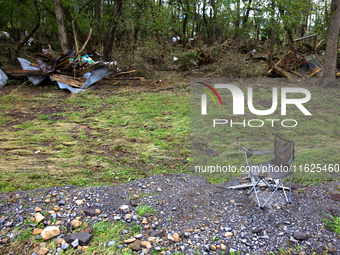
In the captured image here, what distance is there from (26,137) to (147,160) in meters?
2.64

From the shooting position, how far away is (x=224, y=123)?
21.4ft

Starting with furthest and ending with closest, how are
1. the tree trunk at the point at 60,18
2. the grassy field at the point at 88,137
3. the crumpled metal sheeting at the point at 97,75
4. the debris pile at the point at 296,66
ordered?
the tree trunk at the point at 60,18 < the debris pile at the point at 296,66 < the crumpled metal sheeting at the point at 97,75 < the grassy field at the point at 88,137

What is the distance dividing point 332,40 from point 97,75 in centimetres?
823

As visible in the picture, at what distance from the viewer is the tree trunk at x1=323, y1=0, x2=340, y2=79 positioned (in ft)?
28.6

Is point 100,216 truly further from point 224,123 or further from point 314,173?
point 224,123

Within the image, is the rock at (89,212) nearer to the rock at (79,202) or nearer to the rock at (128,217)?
the rock at (79,202)

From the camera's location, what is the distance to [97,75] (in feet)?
33.8

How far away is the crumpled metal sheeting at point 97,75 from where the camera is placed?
32.2 feet

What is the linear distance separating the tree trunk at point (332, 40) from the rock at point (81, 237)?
9.38 meters

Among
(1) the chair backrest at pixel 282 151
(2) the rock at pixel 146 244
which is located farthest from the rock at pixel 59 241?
(1) the chair backrest at pixel 282 151

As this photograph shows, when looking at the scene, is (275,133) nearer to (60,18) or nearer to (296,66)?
(296,66)

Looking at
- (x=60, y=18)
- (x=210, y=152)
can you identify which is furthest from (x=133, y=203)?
(x=60, y=18)

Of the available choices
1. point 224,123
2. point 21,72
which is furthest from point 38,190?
point 21,72

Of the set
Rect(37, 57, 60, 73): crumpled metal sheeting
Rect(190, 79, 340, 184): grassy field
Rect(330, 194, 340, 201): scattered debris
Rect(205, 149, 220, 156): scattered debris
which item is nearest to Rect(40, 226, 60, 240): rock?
Rect(190, 79, 340, 184): grassy field
